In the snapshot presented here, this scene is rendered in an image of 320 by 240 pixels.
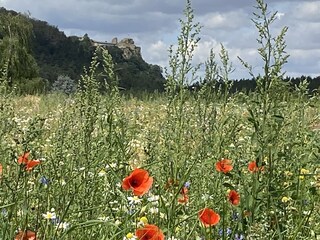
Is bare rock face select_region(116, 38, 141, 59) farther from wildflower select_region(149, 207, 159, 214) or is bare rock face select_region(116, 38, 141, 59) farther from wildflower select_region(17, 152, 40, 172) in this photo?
wildflower select_region(17, 152, 40, 172)

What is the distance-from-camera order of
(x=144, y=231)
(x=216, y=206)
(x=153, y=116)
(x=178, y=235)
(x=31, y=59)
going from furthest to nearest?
1. (x=31, y=59)
2. (x=153, y=116)
3. (x=216, y=206)
4. (x=178, y=235)
5. (x=144, y=231)

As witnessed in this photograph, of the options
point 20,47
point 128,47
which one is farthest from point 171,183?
point 128,47

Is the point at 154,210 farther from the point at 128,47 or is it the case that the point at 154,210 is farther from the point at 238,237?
the point at 128,47

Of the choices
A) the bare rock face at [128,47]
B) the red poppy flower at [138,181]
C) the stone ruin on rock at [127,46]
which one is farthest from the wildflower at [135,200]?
the stone ruin on rock at [127,46]

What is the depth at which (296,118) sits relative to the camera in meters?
4.18

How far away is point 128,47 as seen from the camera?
305ft

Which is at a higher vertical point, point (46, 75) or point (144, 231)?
point (144, 231)

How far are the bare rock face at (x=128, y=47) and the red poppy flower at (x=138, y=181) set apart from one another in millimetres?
82490

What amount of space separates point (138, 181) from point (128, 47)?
91.3m

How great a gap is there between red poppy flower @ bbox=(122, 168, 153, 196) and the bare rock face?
82.5 meters

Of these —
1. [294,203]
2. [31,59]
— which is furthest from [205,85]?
[31,59]

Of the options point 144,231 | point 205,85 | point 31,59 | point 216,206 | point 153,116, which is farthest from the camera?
point 31,59

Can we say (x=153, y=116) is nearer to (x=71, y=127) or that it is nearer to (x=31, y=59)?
(x=71, y=127)

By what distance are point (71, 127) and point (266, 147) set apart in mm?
1286
